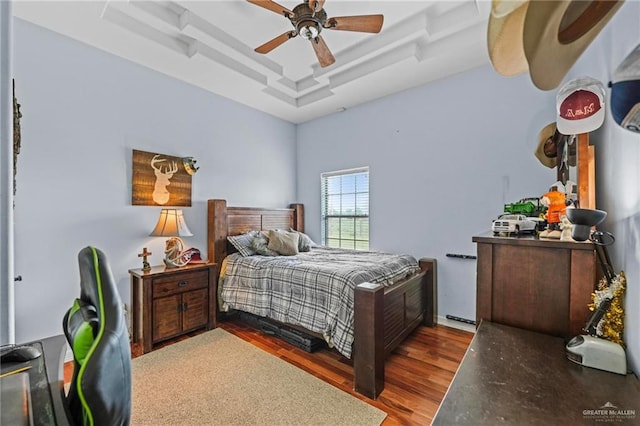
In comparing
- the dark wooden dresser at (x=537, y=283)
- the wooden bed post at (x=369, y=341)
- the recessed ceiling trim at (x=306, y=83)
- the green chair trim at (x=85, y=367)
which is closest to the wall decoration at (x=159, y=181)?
the recessed ceiling trim at (x=306, y=83)

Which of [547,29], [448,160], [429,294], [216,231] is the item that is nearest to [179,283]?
[216,231]

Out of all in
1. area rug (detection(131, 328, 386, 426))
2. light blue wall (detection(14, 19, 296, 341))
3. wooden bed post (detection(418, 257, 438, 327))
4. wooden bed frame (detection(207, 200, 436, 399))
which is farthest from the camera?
wooden bed post (detection(418, 257, 438, 327))

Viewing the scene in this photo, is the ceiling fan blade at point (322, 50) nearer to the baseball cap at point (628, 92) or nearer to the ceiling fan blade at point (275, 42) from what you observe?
the ceiling fan blade at point (275, 42)

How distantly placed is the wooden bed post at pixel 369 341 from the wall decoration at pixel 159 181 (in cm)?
238

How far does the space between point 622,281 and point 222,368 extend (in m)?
2.50

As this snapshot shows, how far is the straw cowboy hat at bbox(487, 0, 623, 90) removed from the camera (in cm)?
46

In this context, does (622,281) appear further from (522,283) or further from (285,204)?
(285,204)

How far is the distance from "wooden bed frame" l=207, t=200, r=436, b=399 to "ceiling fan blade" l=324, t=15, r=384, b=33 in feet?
6.36

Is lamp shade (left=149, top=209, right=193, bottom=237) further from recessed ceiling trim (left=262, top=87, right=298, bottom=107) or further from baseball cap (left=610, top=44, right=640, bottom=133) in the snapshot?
baseball cap (left=610, top=44, right=640, bottom=133)

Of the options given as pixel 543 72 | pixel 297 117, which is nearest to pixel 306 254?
pixel 297 117

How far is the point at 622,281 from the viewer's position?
2.97 feet

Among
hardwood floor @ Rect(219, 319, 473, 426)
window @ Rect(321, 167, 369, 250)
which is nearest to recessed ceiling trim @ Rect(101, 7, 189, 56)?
window @ Rect(321, 167, 369, 250)

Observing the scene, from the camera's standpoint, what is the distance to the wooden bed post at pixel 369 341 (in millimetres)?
1914

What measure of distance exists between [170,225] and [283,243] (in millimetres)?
1266
